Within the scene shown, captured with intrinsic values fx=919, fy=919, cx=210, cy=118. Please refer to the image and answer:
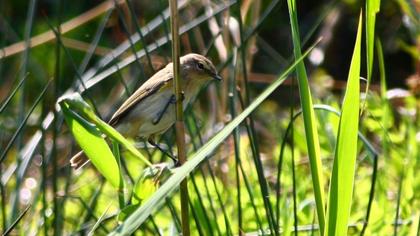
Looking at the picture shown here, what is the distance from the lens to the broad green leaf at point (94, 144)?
4.76 ft

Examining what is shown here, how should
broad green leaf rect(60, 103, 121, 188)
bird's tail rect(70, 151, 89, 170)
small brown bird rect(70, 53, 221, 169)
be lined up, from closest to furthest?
broad green leaf rect(60, 103, 121, 188) < bird's tail rect(70, 151, 89, 170) < small brown bird rect(70, 53, 221, 169)

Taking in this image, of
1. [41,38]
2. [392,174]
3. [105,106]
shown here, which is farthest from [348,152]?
[105,106]

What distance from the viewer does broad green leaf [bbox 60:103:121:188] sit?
57.1 inches

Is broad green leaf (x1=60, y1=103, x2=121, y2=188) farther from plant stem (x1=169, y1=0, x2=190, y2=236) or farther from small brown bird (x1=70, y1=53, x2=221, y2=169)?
small brown bird (x1=70, y1=53, x2=221, y2=169)

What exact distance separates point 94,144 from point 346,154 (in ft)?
1.41

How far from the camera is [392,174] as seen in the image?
9.66 feet

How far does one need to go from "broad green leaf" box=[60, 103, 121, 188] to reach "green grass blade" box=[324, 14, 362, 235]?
0.37 meters

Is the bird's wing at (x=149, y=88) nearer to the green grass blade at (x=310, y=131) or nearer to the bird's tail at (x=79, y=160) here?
the bird's tail at (x=79, y=160)

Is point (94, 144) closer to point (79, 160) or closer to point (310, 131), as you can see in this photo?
point (310, 131)

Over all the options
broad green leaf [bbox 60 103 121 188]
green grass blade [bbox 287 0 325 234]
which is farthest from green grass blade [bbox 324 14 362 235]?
broad green leaf [bbox 60 103 121 188]

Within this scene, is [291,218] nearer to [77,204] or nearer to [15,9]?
[77,204]

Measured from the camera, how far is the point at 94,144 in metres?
1.46

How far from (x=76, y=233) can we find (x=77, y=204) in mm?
821

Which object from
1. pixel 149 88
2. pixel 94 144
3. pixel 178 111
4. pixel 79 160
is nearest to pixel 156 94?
pixel 149 88
